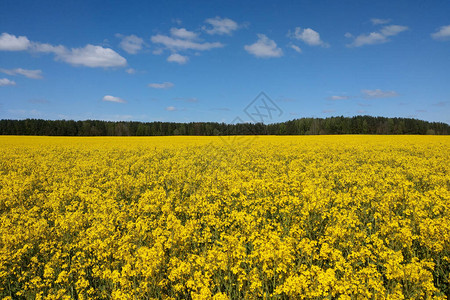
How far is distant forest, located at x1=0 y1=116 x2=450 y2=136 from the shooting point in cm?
8294

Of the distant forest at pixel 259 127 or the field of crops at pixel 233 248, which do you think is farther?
the distant forest at pixel 259 127

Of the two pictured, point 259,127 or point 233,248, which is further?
point 259,127

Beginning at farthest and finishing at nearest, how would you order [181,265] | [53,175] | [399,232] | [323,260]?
[53,175] → [399,232] → [323,260] → [181,265]

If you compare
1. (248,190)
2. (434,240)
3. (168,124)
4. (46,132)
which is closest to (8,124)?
(46,132)

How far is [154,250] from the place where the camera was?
4551 mm

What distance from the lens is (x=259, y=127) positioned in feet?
280

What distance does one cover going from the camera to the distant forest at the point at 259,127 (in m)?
82.9

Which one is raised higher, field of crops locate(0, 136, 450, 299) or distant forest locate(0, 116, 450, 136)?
distant forest locate(0, 116, 450, 136)

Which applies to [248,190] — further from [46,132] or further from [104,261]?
[46,132]

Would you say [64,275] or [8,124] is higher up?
[8,124]

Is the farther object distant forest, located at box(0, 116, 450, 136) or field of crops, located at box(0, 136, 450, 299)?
distant forest, located at box(0, 116, 450, 136)

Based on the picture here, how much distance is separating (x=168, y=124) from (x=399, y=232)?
3398 inches

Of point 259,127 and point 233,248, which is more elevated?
point 259,127

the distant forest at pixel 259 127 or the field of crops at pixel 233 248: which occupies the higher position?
the distant forest at pixel 259 127
